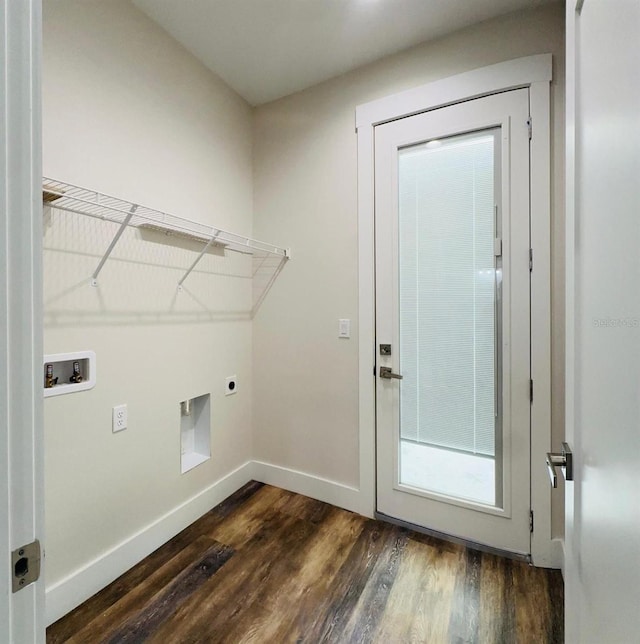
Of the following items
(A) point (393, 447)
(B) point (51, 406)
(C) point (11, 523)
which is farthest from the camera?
(A) point (393, 447)

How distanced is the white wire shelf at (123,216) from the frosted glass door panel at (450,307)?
90 centimetres

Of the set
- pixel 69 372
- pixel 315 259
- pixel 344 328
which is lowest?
→ pixel 69 372

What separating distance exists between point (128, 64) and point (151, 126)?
27 cm

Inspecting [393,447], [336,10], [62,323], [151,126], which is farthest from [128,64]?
[393,447]

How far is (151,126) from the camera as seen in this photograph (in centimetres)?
172

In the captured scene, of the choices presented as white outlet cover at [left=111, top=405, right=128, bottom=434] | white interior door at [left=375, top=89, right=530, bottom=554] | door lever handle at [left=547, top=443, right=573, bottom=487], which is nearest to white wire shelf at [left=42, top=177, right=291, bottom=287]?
white outlet cover at [left=111, top=405, right=128, bottom=434]

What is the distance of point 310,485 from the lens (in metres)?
2.23

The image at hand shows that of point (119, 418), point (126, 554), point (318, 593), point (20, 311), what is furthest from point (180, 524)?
point (20, 311)

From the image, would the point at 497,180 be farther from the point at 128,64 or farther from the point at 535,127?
the point at 128,64

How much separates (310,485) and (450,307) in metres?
1.48

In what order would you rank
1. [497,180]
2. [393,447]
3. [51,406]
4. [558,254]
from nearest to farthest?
[51,406] < [558,254] < [497,180] < [393,447]

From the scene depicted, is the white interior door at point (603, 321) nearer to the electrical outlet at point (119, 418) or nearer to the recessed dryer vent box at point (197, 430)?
the electrical outlet at point (119, 418)

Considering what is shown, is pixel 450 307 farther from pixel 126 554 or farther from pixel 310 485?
pixel 126 554

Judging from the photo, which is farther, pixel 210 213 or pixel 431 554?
pixel 210 213
